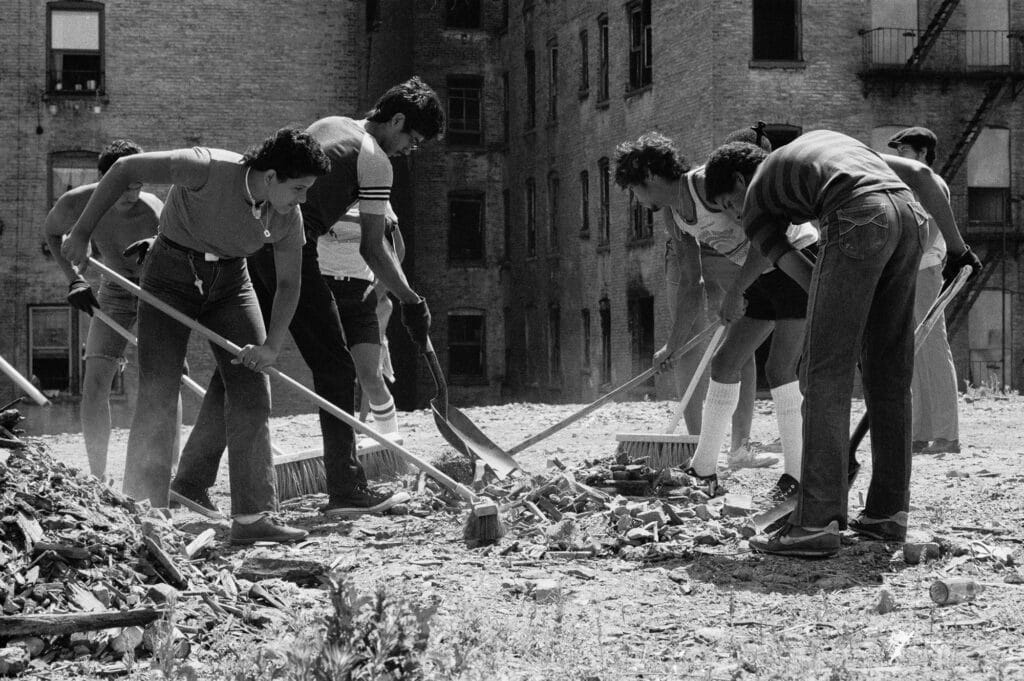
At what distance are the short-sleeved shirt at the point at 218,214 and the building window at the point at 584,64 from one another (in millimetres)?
24718

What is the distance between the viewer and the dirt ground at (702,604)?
4301mm

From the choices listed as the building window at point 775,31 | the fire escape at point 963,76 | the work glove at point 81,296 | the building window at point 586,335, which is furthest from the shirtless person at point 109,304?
the building window at point 586,335

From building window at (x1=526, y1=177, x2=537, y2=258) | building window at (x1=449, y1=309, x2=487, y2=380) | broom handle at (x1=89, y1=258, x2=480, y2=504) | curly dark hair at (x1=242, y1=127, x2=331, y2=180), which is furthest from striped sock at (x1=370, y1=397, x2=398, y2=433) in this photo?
building window at (x1=449, y1=309, x2=487, y2=380)

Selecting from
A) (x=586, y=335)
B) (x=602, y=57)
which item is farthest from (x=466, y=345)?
(x=602, y=57)

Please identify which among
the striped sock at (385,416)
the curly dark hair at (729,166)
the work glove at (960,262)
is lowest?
the striped sock at (385,416)

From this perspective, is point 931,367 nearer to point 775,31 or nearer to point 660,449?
point 660,449

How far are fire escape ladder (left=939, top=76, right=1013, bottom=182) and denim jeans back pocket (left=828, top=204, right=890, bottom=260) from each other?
69.7 feet

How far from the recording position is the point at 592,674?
4.22 metres

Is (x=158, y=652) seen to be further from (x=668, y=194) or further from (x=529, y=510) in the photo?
(x=668, y=194)

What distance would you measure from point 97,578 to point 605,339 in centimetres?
2572

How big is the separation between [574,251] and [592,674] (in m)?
27.8

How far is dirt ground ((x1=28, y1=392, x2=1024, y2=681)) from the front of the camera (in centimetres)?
430

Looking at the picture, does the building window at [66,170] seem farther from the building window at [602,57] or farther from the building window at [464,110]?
the building window at [602,57]

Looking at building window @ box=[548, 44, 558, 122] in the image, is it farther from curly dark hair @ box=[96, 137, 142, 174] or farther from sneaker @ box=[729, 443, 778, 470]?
curly dark hair @ box=[96, 137, 142, 174]
